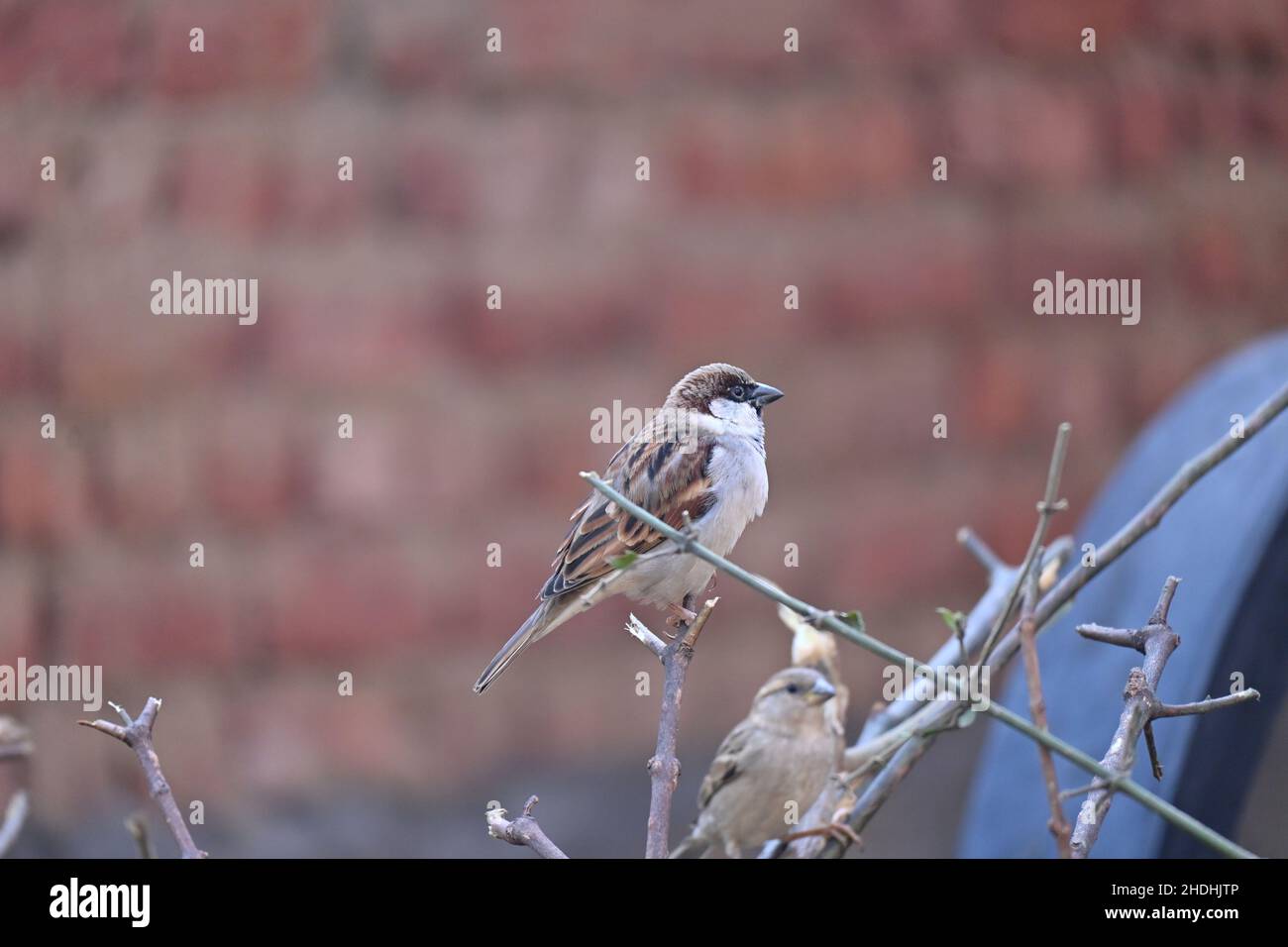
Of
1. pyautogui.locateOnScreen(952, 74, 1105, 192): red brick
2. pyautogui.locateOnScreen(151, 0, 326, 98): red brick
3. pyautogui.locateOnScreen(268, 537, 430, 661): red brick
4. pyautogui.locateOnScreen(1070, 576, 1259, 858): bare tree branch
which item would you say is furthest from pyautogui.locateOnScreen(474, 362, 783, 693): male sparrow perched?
pyautogui.locateOnScreen(952, 74, 1105, 192): red brick

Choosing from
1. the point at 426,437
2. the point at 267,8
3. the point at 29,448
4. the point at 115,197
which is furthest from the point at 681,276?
the point at 29,448

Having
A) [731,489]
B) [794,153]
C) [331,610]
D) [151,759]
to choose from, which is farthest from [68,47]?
[151,759]

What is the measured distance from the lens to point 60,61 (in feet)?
13.0

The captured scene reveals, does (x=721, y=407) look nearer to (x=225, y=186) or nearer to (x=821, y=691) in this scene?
(x=821, y=691)

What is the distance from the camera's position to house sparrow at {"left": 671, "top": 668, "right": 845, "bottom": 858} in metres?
1.44

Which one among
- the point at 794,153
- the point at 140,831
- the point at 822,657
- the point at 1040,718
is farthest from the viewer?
the point at 794,153

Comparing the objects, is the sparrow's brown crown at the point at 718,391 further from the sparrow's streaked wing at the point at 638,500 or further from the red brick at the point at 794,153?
the red brick at the point at 794,153

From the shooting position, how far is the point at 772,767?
57.6 inches

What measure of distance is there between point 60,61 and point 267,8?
63cm


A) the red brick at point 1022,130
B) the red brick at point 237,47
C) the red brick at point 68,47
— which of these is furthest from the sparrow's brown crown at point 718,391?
the red brick at point 68,47

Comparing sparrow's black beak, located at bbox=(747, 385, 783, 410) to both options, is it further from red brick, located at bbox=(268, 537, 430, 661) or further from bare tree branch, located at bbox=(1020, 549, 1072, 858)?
red brick, located at bbox=(268, 537, 430, 661)

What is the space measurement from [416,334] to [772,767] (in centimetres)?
273

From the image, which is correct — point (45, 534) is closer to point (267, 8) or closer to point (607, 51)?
point (267, 8)

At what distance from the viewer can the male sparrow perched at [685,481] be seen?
61.2 inches
